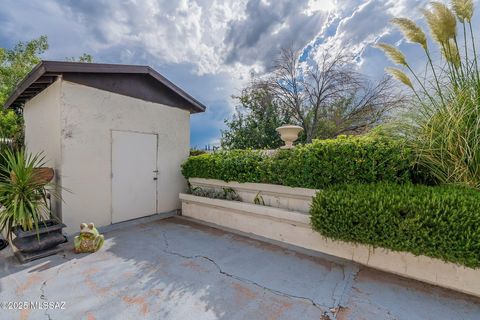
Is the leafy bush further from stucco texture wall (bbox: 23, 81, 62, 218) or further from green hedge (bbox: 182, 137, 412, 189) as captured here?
stucco texture wall (bbox: 23, 81, 62, 218)

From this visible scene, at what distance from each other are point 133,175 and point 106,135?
1.06 m

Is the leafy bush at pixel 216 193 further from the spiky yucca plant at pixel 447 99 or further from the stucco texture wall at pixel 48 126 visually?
the spiky yucca plant at pixel 447 99

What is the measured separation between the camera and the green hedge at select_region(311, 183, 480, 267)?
89.3 inches

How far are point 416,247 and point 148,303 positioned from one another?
10.1 feet

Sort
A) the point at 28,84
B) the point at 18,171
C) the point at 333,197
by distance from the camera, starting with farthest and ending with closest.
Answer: the point at 28,84
the point at 18,171
the point at 333,197

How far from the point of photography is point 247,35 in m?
8.45

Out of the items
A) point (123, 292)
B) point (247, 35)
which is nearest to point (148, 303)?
point (123, 292)

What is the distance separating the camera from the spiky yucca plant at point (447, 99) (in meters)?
2.81

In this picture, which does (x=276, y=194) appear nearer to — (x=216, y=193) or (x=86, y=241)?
(x=216, y=193)

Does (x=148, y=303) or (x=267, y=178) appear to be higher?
(x=267, y=178)

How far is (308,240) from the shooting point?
12.0 feet

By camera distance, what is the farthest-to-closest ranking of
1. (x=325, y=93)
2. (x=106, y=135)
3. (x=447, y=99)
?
(x=325, y=93)
(x=106, y=135)
(x=447, y=99)

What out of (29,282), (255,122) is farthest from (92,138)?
(255,122)

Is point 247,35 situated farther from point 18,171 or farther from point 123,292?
point 123,292
